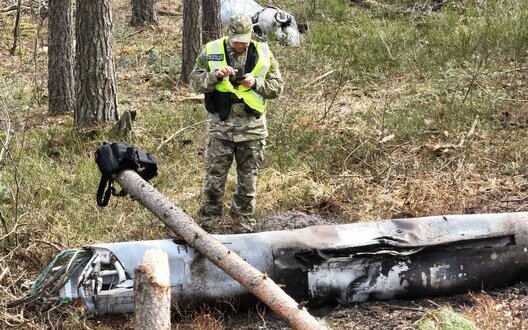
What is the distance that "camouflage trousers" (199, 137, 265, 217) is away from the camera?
224 inches

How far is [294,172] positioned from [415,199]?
1.33m

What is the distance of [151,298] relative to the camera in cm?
342

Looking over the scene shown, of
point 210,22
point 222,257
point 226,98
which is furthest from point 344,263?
point 210,22

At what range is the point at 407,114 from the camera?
28.3 feet

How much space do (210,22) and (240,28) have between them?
6.60 m

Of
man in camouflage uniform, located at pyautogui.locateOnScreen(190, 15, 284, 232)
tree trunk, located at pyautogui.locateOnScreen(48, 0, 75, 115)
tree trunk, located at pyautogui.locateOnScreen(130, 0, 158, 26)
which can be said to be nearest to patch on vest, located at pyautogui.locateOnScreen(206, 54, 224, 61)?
man in camouflage uniform, located at pyautogui.locateOnScreen(190, 15, 284, 232)

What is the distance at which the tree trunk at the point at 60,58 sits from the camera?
9.55m

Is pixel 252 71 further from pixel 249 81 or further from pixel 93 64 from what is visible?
pixel 93 64

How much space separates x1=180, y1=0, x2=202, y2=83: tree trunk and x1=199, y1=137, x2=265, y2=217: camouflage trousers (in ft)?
17.4

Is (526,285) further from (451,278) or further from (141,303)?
(141,303)

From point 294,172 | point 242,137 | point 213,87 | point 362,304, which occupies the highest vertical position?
point 213,87

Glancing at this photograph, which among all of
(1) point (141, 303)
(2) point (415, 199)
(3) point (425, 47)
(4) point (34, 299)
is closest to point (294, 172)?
(2) point (415, 199)

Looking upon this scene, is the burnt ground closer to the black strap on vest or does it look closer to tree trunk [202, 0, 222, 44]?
the black strap on vest

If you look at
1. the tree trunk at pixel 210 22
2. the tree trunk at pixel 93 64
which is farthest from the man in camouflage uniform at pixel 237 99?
the tree trunk at pixel 210 22
